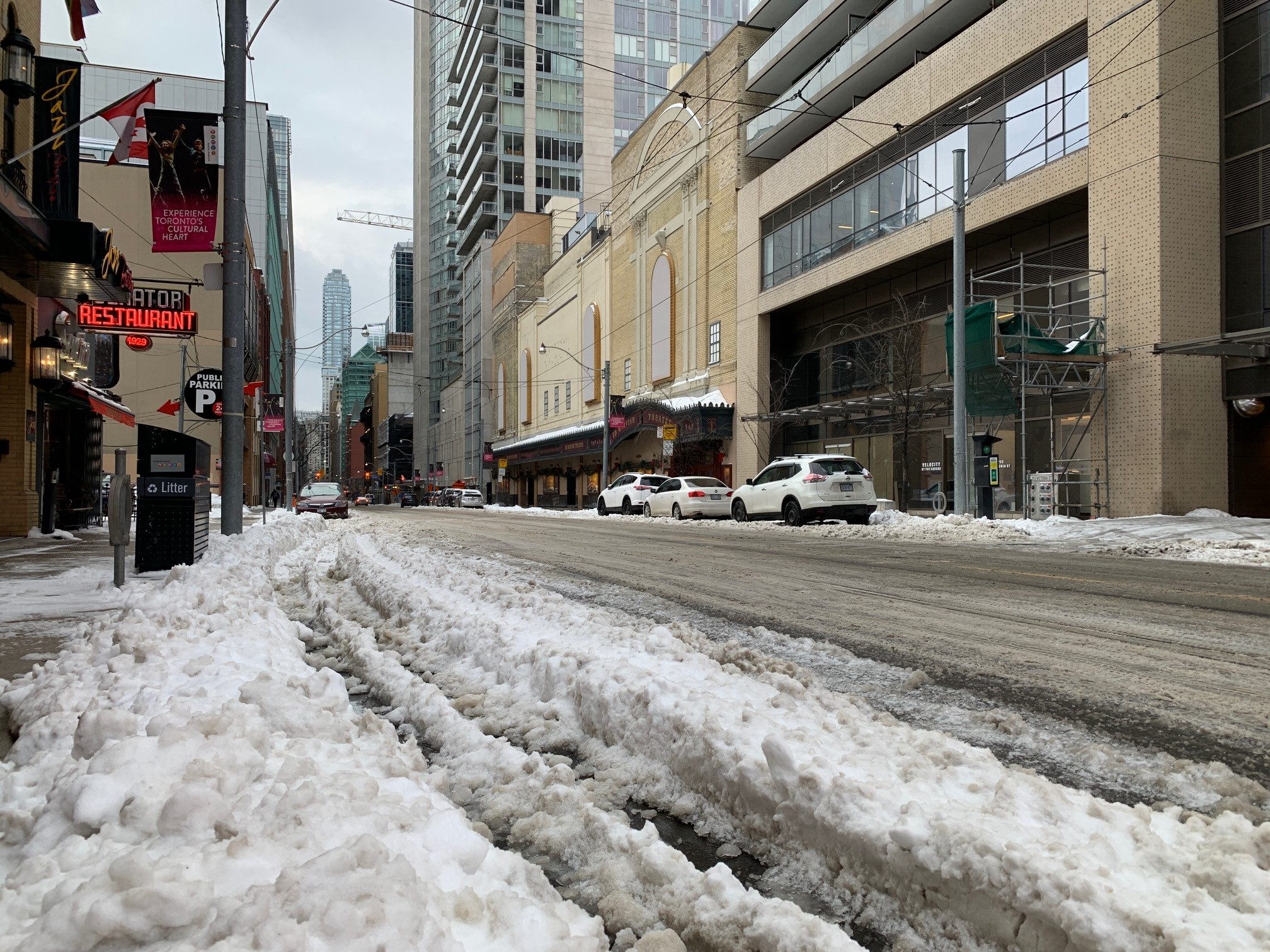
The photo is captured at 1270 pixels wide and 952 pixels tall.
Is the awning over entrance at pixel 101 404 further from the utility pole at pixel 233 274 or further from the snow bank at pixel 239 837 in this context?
the snow bank at pixel 239 837

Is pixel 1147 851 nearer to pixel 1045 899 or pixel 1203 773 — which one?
pixel 1045 899

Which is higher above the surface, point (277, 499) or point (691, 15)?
point (691, 15)

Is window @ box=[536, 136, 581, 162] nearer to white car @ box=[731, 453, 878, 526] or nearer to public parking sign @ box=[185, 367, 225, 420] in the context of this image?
white car @ box=[731, 453, 878, 526]

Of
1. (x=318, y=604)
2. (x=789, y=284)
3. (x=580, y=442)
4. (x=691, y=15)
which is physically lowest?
(x=318, y=604)

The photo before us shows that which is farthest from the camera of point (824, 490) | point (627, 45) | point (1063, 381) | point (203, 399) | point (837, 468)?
point (627, 45)

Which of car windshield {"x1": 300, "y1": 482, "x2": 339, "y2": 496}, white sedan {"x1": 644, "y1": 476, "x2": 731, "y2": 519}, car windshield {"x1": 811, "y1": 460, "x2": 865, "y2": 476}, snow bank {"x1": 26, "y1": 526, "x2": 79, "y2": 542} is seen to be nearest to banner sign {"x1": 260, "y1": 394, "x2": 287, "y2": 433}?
car windshield {"x1": 300, "y1": 482, "x2": 339, "y2": 496}

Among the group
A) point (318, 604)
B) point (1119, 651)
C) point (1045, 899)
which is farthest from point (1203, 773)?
point (318, 604)

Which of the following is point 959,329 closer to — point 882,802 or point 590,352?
point 882,802

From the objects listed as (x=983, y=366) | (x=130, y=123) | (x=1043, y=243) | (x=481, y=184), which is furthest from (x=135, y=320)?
(x=481, y=184)

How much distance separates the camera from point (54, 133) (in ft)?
48.4

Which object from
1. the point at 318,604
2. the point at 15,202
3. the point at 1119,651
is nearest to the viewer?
the point at 1119,651

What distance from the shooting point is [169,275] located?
45469mm

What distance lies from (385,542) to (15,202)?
275 inches

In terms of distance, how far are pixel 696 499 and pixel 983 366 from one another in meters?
10.1
